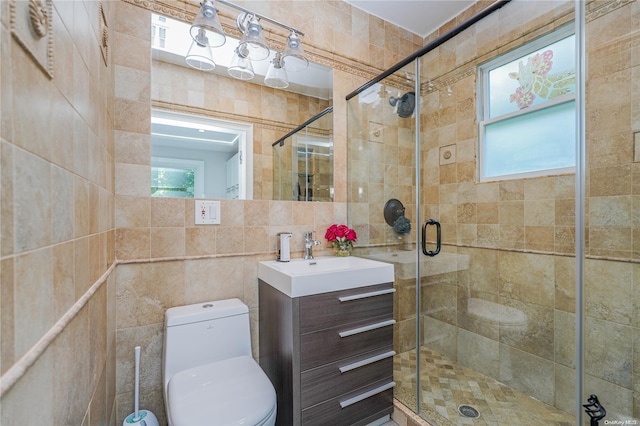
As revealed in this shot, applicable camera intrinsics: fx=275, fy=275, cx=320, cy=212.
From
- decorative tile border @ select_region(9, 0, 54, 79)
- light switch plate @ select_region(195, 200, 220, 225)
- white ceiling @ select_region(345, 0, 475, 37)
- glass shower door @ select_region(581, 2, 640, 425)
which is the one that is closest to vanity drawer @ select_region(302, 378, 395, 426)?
glass shower door @ select_region(581, 2, 640, 425)

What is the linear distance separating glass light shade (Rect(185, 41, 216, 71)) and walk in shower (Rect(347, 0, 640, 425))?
3.50ft

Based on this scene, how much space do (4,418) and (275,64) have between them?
1.93 m

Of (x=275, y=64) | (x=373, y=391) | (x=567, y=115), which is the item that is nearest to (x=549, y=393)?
(x=373, y=391)

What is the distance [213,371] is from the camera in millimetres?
1280

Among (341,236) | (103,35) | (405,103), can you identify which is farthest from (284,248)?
(405,103)

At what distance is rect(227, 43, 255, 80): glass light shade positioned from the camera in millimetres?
1672

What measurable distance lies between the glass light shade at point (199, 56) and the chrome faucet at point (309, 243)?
120 centimetres

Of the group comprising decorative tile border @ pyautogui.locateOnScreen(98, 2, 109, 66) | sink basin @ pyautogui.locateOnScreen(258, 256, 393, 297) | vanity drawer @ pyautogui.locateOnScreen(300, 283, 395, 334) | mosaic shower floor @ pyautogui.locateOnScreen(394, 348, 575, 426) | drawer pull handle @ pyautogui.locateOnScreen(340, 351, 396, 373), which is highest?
decorative tile border @ pyautogui.locateOnScreen(98, 2, 109, 66)

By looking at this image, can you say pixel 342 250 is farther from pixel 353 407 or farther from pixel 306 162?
pixel 353 407

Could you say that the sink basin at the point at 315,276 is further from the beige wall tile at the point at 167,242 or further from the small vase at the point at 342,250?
the beige wall tile at the point at 167,242

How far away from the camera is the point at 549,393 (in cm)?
162

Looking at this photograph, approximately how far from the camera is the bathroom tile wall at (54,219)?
376mm

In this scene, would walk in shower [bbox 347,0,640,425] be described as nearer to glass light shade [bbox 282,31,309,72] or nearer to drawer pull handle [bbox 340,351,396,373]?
drawer pull handle [bbox 340,351,396,373]

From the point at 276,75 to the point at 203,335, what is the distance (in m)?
1.62
